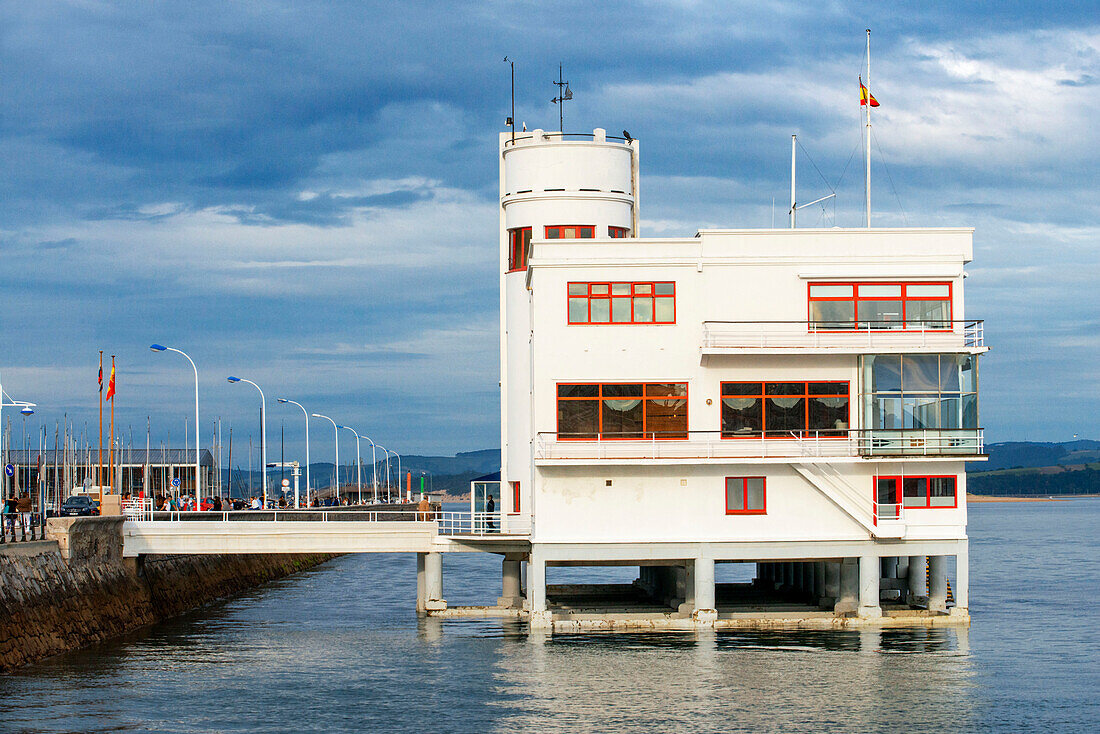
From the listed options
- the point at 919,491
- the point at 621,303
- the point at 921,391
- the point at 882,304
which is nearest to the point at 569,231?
the point at 621,303

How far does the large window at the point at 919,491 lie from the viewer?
48812 millimetres

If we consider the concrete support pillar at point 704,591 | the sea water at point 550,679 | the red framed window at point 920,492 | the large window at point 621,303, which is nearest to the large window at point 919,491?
the red framed window at point 920,492

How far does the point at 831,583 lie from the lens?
172ft

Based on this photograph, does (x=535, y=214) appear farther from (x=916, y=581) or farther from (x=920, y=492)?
(x=916, y=581)

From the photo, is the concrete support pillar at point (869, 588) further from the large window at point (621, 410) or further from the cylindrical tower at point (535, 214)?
the cylindrical tower at point (535, 214)

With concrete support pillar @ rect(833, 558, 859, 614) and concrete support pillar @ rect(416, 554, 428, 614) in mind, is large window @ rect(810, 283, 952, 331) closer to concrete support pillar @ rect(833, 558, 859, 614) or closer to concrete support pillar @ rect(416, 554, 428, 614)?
concrete support pillar @ rect(833, 558, 859, 614)

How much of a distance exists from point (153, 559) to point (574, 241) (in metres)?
24.6

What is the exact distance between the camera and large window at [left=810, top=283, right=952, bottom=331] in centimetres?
4825

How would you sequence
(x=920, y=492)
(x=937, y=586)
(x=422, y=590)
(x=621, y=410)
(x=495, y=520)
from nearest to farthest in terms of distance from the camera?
(x=621, y=410), (x=920, y=492), (x=937, y=586), (x=495, y=520), (x=422, y=590)

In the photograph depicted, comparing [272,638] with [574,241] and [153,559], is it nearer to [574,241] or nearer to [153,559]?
[153,559]

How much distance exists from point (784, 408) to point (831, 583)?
8.53 meters

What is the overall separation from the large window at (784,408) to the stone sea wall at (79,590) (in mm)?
23777

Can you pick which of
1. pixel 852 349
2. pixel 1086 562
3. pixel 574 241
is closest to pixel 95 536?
pixel 574 241

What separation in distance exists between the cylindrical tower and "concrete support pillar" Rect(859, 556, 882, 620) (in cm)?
1390
